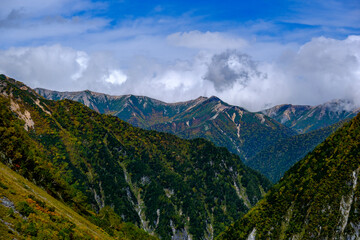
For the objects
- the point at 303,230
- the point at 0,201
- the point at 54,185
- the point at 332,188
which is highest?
the point at 0,201

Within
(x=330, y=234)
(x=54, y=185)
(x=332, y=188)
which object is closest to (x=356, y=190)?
(x=332, y=188)

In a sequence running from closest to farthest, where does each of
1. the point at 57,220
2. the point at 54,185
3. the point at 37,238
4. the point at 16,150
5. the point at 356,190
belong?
the point at 37,238 → the point at 57,220 → the point at 16,150 → the point at 54,185 → the point at 356,190

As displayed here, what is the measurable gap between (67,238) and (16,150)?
185 ft

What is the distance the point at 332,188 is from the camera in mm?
178125

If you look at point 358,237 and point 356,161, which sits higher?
point 356,161

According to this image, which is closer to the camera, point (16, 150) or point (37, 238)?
point (37, 238)

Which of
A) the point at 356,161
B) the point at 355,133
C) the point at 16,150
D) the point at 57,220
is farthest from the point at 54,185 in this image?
the point at 355,133

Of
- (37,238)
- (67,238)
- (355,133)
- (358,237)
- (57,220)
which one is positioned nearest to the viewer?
(37,238)

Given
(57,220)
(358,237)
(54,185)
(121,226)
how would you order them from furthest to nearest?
(121,226), (358,237), (54,185), (57,220)

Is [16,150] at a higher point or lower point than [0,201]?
higher

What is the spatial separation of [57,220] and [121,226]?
141 metres

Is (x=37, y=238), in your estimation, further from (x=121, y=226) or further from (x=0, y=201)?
(x=121, y=226)

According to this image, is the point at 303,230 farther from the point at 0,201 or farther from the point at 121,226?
the point at 0,201

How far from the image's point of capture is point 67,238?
40.0 metres
